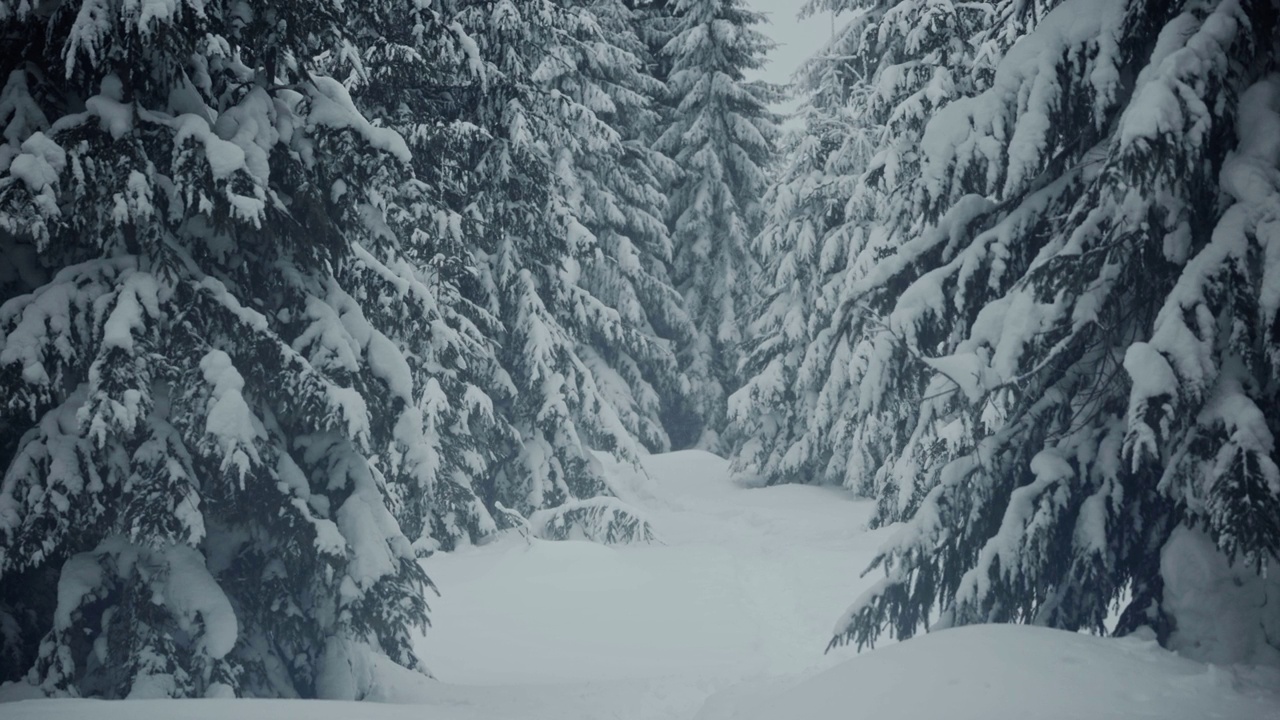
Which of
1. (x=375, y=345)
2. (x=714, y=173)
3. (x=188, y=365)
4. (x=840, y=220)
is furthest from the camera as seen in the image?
(x=714, y=173)

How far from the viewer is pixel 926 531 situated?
5055 mm

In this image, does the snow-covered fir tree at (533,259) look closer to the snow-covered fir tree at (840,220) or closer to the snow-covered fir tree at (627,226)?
the snow-covered fir tree at (627,226)

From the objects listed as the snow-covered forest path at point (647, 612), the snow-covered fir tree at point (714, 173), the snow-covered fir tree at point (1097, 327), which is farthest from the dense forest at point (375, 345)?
the snow-covered fir tree at point (714, 173)

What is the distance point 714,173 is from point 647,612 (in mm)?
15552

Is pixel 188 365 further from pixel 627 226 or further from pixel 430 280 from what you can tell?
pixel 627 226

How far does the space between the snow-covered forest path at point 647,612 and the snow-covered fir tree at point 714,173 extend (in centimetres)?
979

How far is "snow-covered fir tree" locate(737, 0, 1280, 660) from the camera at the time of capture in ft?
11.8

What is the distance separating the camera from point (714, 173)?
909 inches

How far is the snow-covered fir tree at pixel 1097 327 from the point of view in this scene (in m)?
3.60

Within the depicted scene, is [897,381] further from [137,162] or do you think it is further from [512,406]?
[512,406]

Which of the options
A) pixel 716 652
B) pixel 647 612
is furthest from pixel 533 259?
pixel 716 652

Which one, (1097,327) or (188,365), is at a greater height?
(1097,327)

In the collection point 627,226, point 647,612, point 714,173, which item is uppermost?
point 714,173

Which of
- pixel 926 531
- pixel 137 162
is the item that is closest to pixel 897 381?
pixel 926 531
